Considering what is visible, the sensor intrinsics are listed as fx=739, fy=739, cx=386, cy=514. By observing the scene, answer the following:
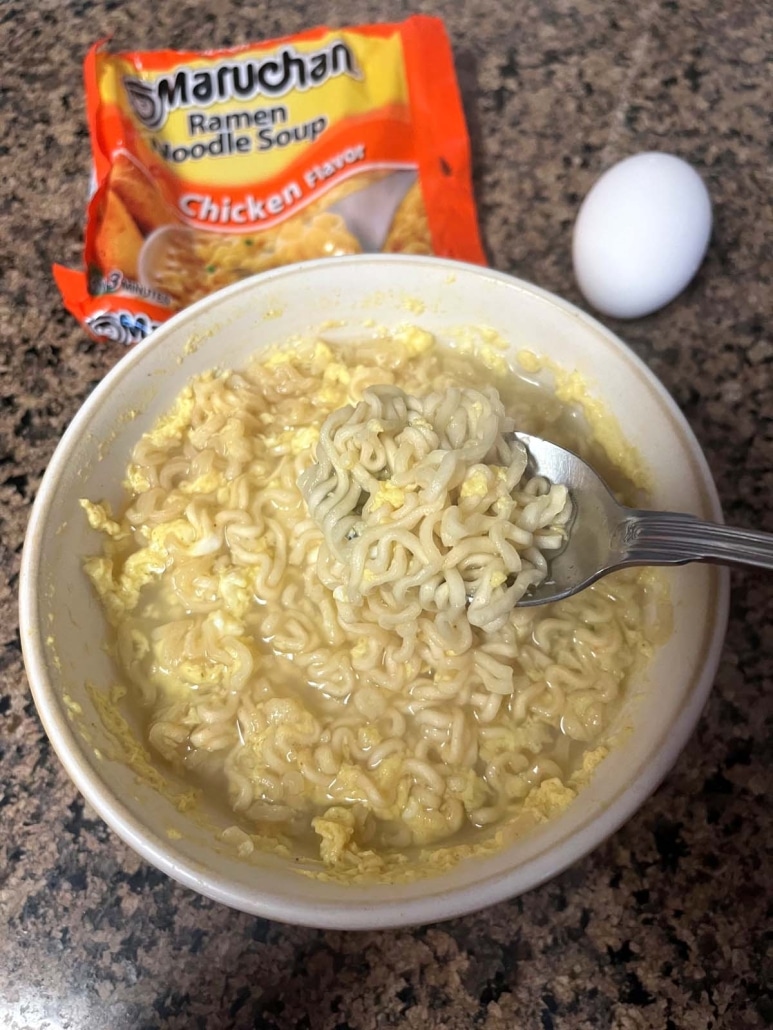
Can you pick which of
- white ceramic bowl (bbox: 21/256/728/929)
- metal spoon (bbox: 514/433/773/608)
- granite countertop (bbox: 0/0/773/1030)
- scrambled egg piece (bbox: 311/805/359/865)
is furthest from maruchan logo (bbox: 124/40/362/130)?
scrambled egg piece (bbox: 311/805/359/865)

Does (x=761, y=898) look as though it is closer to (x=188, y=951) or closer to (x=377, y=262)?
(x=188, y=951)

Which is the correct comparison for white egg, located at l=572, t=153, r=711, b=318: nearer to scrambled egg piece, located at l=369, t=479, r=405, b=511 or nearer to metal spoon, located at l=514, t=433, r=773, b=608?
Answer: metal spoon, located at l=514, t=433, r=773, b=608

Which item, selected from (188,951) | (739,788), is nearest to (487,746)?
(739,788)

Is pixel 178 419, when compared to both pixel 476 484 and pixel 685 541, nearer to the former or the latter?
pixel 476 484

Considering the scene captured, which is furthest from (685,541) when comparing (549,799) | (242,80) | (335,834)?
(242,80)

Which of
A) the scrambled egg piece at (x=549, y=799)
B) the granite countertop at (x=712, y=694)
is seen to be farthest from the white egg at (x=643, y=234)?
the scrambled egg piece at (x=549, y=799)

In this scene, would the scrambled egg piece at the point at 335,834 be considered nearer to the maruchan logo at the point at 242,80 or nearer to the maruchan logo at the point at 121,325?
the maruchan logo at the point at 121,325
